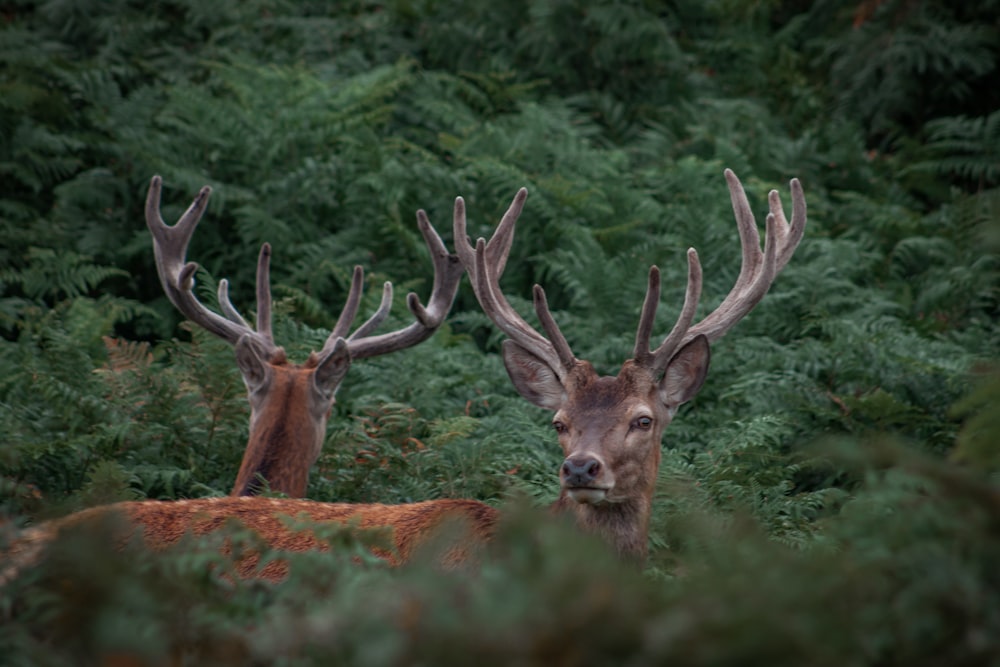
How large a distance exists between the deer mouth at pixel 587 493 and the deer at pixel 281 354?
1821 millimetres

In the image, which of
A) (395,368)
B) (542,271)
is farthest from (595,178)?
(395,368)

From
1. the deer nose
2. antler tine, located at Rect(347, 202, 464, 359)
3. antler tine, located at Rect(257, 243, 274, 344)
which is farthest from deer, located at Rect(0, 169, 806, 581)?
antler tine, located at Rect(257, 243, 274, 344)

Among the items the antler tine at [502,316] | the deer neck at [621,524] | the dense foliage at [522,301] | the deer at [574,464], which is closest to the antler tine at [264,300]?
the dense foliage at [522,301]

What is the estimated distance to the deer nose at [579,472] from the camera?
4.55m

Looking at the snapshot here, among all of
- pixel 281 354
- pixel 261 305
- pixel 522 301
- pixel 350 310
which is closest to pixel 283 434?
pixel 281 354

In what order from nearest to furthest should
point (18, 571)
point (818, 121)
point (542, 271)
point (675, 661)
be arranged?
1. point (675, 661)
2. point (18, 571)
3. point (542, 271)
4. point (818, 121)

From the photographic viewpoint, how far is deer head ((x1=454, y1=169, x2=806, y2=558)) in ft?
15.7

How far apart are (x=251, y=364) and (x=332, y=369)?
444mm

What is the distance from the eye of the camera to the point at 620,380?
5.12 m

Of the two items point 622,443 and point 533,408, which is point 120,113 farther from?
point 622,443

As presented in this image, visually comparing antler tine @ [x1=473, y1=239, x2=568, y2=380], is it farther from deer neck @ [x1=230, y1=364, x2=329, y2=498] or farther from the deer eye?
deer neck @ [x1=230, y1=364, x2=329, y2=498]

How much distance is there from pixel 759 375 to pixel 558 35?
5.42 meters

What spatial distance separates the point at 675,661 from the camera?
7.04 ft

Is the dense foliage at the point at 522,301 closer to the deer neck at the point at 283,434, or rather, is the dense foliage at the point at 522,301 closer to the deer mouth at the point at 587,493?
the deer neck at the point at 283,434
